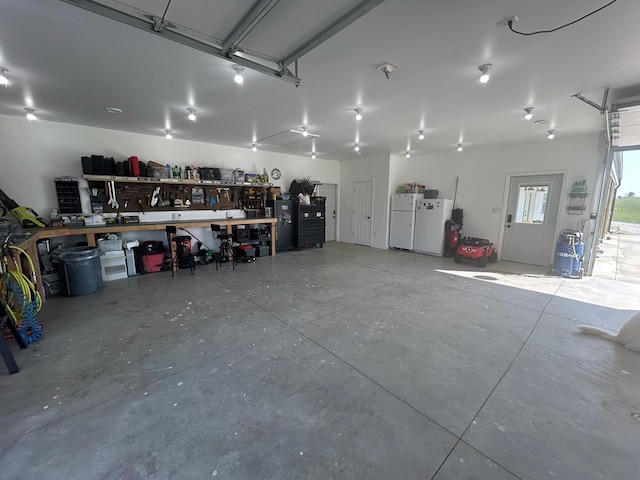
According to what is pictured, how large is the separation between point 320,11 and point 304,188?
18.1ft

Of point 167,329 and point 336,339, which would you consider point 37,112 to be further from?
point 336,339

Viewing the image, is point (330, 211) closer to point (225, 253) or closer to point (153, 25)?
point (225, 253)

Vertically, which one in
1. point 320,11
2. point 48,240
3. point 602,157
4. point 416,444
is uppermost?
point 320,11

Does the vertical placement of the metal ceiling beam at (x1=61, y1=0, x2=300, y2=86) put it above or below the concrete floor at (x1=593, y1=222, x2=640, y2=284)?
above

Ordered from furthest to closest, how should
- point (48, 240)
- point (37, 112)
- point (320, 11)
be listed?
1. point (48, 240)
2. point (37, 112)
3. point (320, 11)

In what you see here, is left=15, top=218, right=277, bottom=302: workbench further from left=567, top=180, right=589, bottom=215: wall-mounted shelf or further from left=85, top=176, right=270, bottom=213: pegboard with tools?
left=567, top=180, right=589, bottom=215: wall-mounted shelf

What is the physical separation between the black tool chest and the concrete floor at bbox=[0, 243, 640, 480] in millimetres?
3622

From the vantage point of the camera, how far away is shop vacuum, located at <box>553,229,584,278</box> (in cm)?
486

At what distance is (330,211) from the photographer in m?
8.83

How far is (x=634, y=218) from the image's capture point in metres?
10.5

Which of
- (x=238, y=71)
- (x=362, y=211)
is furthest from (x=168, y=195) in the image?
(x=362, y=211)

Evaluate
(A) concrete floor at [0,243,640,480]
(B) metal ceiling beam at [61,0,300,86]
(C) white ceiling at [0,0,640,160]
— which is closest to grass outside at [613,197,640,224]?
(C) white ceiling at [0,0,640,160]

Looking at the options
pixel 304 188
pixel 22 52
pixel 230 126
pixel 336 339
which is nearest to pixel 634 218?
pixel 304 188

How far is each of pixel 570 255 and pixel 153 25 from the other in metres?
6.95
